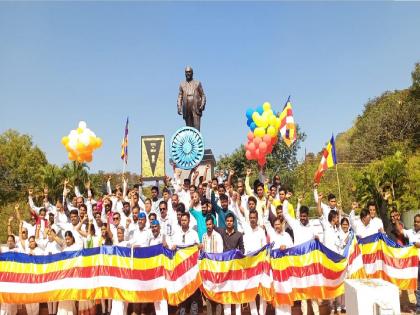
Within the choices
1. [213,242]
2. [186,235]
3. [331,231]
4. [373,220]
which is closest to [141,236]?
[186,235]

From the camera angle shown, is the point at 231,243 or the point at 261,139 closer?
the point at 231,243

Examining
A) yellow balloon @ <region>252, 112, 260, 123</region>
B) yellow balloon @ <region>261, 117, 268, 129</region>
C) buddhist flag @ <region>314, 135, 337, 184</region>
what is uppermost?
yellow balloon @ <region>252, 112, 260, 123</region>

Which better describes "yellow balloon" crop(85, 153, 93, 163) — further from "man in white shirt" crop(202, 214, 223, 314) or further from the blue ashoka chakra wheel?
"man in white shirt" crop(202, 214, 223, 314)

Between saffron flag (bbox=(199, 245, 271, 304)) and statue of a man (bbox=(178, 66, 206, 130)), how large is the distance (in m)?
7.12

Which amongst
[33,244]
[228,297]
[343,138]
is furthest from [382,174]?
[343,138]

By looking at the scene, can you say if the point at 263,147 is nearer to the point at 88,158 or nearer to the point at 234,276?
the point at 88,158

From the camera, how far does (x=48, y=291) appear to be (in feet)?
25.3

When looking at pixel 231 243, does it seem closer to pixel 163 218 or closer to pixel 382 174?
pixel 163 218

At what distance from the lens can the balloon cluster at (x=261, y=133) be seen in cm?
1231

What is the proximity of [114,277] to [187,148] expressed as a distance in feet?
18.1

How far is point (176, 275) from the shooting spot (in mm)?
7582

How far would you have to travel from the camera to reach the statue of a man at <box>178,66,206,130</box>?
13.9 meters

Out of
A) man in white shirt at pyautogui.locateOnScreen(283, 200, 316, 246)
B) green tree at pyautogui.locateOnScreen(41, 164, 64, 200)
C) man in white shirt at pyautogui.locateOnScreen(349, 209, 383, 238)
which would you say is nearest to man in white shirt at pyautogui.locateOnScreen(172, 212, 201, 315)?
man in white shirt at pyautogui.locateOnScreen(283, 200, 316, 246)

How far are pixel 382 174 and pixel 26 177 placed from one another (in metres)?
34.2
